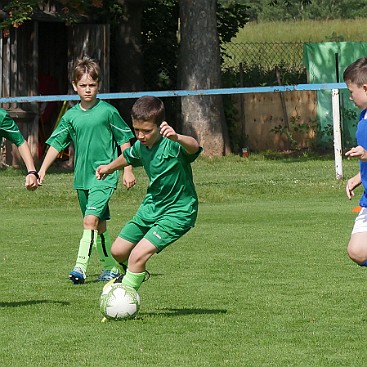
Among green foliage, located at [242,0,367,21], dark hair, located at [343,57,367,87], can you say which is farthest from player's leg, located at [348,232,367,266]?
green foliage, located at [242,0,367,21]

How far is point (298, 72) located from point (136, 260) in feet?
71.7

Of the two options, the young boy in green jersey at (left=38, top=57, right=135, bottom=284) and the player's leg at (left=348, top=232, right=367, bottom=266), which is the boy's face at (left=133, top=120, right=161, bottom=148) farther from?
the young boy in green jersey at (left=38, top=57, right=135, bottom=284)

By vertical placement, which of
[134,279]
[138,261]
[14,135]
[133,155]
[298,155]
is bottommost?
[298,155]

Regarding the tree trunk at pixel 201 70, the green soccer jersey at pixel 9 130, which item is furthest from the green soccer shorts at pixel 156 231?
the tree trunk at pixel 201 70

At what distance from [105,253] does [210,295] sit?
5.54 feet

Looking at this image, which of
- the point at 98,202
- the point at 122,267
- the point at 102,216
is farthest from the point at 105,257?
the point at 122,267

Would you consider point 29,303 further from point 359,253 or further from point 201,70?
point 201,70

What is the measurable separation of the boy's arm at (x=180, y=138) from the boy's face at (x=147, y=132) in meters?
0.16

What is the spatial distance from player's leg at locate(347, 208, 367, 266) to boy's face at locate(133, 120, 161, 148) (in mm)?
1532

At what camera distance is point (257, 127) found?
94.3ft

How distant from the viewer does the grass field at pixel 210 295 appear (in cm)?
698

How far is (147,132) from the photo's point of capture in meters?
8.20

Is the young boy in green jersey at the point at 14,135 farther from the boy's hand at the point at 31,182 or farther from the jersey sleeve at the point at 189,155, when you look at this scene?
the jersey sleeve at the point at 189,155

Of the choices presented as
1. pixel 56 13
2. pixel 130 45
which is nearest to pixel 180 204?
pixel 56 13
